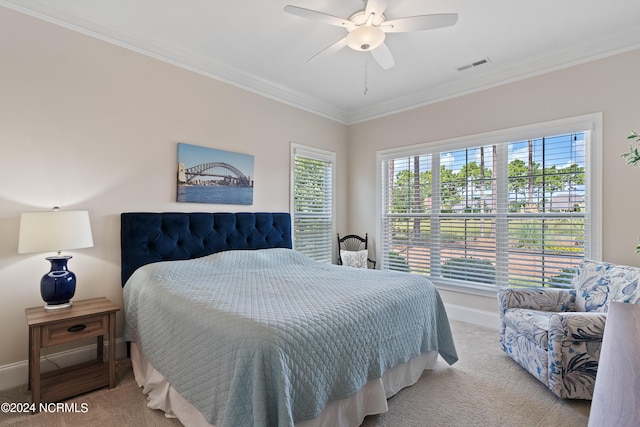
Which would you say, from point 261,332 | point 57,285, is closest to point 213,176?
point 57,285

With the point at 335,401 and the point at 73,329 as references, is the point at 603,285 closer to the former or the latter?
the point at 335,401

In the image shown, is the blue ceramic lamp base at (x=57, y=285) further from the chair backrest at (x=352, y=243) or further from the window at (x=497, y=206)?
the window at (x=497, y=206)

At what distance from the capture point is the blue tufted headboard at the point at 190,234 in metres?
2.77

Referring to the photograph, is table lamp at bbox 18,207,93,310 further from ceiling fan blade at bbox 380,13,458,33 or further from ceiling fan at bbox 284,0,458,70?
ceiling fan blade at bbox 380,13,458,33

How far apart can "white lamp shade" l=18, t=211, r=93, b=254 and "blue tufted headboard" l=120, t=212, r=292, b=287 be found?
0.47 metres

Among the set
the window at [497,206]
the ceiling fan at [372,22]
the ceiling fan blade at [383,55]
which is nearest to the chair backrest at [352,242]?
the window at [497,206]

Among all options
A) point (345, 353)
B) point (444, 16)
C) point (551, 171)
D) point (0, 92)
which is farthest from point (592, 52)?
point (0, 92)

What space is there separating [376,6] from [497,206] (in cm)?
257

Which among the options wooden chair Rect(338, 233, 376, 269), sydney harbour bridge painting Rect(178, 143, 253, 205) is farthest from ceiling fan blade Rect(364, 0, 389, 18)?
wooden chair Rect(338, 233, 376, 269)

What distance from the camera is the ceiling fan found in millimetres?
2072

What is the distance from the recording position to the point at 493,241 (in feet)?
11.9

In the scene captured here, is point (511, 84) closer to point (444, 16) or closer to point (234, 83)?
point (444, 16)

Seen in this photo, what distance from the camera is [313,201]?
14.8 ft

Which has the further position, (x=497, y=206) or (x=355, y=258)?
(x=355, y=258)
